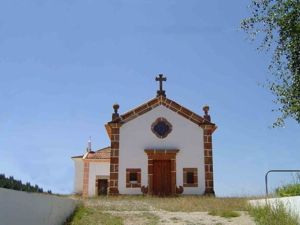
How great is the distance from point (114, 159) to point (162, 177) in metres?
3.02

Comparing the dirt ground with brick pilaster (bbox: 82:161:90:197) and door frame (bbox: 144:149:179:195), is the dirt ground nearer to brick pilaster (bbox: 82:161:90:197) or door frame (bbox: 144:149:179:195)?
door frame (bbox: 144:149:179:195)

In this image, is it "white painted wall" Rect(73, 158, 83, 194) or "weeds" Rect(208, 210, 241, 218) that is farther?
"white painted wall" Rect(73, 158, 83, 194)

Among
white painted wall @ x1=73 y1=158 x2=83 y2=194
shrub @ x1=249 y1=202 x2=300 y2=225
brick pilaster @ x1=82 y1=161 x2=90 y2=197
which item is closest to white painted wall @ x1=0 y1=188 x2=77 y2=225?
shrub @ x1=249 y1=202 x2=300 y2=225

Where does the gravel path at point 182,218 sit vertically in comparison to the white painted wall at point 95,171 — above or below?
below

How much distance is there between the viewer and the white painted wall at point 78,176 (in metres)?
33.8

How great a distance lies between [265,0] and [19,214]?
10.1m

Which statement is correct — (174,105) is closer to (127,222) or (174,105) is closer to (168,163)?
(168,163)

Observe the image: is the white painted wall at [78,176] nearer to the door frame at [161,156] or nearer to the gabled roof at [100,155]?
the gabled roof at [100,155]

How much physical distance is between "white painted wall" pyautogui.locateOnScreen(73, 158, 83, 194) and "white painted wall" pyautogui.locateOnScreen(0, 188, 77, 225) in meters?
20.6

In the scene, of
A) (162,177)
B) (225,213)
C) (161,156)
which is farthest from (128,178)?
(225,213)

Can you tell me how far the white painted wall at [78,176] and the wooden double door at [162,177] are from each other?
10192 millimetres

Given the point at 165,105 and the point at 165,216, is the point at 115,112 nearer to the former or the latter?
the point at 165,105

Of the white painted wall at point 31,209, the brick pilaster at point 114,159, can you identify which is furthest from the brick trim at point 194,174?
the white painted wall at point 31,209

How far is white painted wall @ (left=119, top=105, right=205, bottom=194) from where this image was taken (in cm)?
2523
